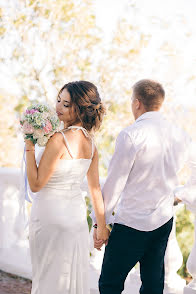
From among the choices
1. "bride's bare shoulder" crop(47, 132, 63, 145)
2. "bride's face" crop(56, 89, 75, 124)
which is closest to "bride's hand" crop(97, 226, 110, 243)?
"bride's bare shoulder" crop(47, 132, 63, 145)

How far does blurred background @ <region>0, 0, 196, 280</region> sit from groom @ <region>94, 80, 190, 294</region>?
7.72m

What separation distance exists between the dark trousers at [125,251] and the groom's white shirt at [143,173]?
5 centimetres

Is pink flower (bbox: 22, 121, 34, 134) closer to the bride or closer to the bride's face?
the bride

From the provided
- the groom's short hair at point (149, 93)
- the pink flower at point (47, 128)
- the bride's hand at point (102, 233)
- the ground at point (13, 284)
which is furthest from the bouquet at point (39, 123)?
the ground at point (13, 284)

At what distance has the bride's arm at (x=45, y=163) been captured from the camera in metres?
2.23

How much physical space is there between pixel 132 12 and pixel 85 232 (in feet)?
30.5

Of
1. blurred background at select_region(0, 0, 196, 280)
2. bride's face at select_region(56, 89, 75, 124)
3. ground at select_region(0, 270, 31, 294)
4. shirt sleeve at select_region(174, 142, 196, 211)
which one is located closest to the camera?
bride's face at select_region(56, 89, 75, 124)

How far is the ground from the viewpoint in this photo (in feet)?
12.1

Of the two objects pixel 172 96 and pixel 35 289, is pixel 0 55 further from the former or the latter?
pixel 35 289

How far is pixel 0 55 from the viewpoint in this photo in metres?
11.0

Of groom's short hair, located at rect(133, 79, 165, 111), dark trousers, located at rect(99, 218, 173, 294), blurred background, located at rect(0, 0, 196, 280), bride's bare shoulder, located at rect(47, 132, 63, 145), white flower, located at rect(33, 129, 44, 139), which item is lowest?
dark trousers, located at rect(99, 218, 173, 294)

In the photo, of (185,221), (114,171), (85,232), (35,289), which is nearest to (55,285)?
(35,289)

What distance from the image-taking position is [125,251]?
2.19 m

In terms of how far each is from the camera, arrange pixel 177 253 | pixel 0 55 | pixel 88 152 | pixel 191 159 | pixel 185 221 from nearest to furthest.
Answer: pixel 88 152, pixel 191 159, pixel 177 253, pixel 185 221, pixel 0 55
